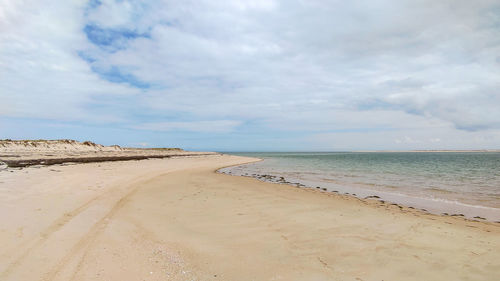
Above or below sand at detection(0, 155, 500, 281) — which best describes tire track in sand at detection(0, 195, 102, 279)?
above

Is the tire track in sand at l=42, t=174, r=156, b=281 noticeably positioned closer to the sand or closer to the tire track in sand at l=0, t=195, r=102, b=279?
the sand

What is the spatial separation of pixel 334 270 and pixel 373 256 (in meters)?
1.16

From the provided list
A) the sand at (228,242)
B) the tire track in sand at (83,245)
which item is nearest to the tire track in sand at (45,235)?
the sand at (228,242)

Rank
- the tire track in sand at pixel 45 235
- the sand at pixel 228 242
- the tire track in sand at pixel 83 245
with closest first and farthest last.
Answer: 1. the tire track in sand at pixel 83 245
2. the tire track in sand at pixel 45 235
3. the sand at pixel 228 242

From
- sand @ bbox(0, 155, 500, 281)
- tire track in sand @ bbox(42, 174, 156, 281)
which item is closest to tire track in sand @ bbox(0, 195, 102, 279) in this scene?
sand @ bbox(0, 155, 500, 281)

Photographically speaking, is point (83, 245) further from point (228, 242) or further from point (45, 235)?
point (228, 242)

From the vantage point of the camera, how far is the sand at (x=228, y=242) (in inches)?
173

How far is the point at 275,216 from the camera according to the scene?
8.24 metres

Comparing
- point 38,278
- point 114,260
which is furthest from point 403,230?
point 38,278

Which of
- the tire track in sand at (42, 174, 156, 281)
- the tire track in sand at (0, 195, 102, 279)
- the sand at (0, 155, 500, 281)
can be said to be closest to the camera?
the tire track in sand at (42, 174, 156, 281)

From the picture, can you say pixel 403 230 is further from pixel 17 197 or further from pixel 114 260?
pixel 17 197

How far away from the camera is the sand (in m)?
4.41

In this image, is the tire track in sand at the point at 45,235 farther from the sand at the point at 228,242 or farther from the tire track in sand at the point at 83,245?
the tire track in sand at the point at 83,245

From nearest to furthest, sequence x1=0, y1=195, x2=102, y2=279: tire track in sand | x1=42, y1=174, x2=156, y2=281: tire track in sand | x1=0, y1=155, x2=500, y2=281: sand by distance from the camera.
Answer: x1=42, y1=174, x2=156, y2=281: tire track in sand → x1=0, y1=195, x2=102, y2=279: tire track in sand → x1=0, y1=155, x2=500, y2=281: sand
